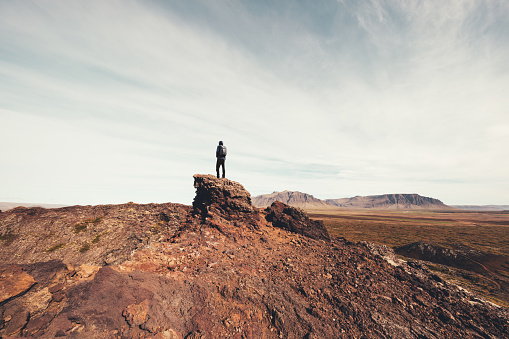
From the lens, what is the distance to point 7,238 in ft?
32.6

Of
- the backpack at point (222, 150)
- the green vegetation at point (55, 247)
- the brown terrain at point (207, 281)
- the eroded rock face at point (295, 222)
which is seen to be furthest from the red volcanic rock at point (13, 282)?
the eroded rock face at point (295, 222)

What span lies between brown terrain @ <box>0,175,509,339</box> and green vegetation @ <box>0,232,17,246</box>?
0.06m

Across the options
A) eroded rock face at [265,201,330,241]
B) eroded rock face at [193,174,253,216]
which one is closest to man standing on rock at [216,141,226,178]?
eroded rock face at [193,174,253,216]

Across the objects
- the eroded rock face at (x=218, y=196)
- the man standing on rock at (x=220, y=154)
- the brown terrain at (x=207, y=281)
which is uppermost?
the man standing on rock at (x=220, y=154)

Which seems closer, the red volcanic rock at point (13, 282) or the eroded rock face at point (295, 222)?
the red volcanic rock at point (13, 282)

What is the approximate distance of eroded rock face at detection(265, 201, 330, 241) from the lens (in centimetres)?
1590

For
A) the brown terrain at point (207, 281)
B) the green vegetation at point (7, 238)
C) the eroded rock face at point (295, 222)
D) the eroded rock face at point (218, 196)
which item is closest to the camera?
the brown terrain at point (207, 281)

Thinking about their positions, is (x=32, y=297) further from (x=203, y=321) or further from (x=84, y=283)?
(x=203, y=321)

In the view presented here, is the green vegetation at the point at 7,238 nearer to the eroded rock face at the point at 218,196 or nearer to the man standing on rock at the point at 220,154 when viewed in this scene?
the eroded rock face at the point at 218,196

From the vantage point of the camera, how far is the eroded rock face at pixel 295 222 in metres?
15.9

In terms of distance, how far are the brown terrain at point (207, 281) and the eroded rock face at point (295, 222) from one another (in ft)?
0.90

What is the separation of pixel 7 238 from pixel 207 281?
1061 centimetres

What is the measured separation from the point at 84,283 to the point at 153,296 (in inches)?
91.8

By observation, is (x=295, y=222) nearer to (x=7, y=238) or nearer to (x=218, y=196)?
(x=218, y=196)
